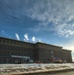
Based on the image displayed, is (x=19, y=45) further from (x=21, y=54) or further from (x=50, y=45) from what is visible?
(x=50, y=45)

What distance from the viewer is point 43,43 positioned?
3317 inches

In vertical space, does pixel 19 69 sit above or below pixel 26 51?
below

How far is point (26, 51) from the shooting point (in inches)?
2990

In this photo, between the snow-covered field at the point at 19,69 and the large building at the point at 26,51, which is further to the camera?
the large building at the point at 26,51

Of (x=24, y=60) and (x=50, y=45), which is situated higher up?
(x=50, y=45)

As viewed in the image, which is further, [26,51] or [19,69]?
[26,51]

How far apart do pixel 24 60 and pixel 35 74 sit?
49044mm

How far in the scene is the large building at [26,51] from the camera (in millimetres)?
64750

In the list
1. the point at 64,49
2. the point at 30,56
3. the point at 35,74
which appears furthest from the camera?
the point at 64,49

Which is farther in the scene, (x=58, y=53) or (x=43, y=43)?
(x=58, y=53)

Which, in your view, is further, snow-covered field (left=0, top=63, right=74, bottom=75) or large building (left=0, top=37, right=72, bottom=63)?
large building (left=0, top=37, right=72, bottom=63)

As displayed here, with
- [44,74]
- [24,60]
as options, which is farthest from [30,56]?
[44,74]

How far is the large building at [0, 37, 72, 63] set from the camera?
64.8m

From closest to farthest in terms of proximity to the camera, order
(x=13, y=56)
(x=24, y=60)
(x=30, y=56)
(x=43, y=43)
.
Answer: (x=13, y=56)
(x=24, y=60)
(x=30, y=56)
(x=43, y=43)
